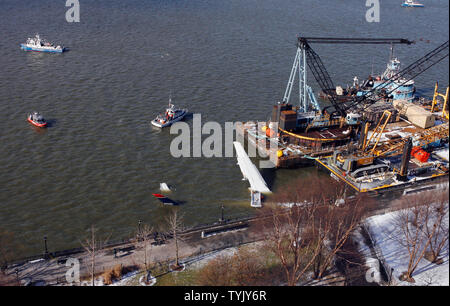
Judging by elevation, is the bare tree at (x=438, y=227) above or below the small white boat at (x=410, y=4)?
below

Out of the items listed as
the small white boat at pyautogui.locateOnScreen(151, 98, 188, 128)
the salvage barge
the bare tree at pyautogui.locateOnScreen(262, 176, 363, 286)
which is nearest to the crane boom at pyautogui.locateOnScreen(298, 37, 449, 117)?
→ the salvage barge

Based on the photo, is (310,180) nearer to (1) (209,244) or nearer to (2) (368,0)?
(1) (209,244)

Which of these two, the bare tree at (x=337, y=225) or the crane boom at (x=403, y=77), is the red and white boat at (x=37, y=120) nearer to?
the bare tree at (x=337, y=225)

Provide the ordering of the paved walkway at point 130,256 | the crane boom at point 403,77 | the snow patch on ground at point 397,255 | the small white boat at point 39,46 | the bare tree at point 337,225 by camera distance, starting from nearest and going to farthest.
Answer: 1. the snow patch on ground at point 397,255
2. the bare tree at point 337,225
3. the paved walkway at point 130,256
4. the crane boom at point 403,77
5. the small white boat at point 39,46

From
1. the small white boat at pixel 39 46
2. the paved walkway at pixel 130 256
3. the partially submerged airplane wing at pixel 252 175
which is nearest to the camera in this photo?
the paved walkway at pixel 130 256

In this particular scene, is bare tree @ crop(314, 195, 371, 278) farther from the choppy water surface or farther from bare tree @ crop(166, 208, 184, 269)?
bare tree @ crop(166, 208, 184, 269)

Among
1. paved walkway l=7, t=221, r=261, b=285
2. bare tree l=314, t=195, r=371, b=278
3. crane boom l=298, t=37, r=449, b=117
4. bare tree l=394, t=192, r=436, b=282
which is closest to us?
bare tree l=394, t=192, r=436, b=282

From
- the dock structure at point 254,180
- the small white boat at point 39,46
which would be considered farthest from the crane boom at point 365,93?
the small white boat at point 39,46
